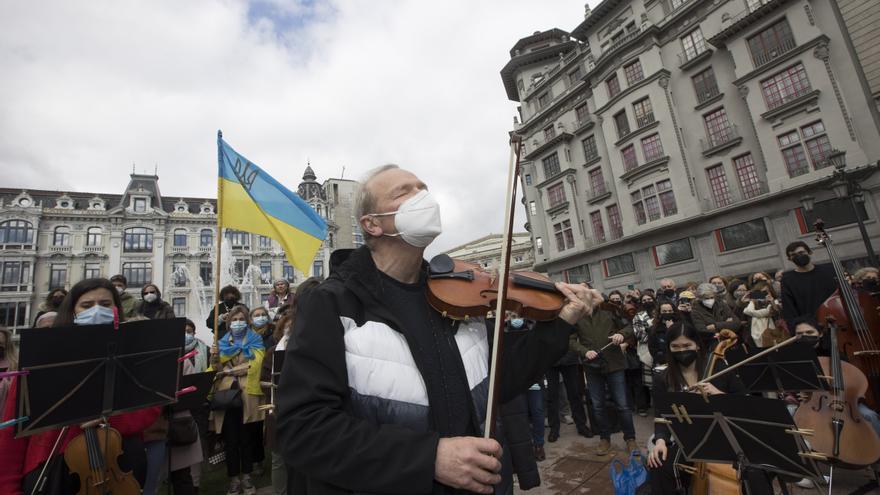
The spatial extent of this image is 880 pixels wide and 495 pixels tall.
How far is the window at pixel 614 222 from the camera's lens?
26.5 metres

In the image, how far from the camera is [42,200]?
1516 inches

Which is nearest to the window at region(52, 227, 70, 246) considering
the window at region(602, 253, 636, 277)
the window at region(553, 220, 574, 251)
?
the window at region(553, 220, 574, 251)

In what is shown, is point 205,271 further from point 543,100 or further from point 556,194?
point 543,100

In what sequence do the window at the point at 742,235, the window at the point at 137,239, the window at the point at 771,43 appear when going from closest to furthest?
the window at the point at 771,43 < the window at the point at 742,235 < the window at the point at 137,239

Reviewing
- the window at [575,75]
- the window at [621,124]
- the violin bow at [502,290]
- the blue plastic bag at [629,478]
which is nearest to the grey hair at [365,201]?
the violin bow at [502,290]

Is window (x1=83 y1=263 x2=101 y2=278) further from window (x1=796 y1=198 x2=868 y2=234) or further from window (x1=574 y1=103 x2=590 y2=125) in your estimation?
window (x1=796 y1=198 x2=868 y2=234)

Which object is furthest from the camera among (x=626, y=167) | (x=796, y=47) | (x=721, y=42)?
(x=626, y=167)

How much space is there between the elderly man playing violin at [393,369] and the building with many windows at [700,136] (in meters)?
10.6

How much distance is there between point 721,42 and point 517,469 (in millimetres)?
26166

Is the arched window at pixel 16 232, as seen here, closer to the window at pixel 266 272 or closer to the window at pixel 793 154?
the window at pixel 266 272

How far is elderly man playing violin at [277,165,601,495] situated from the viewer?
4.35 ft

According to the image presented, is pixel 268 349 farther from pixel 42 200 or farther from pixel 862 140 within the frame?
pixel 42 200

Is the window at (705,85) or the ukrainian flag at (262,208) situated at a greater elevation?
the window at (705,85)

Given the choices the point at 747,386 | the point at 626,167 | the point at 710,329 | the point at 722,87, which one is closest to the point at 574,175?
the point at 626,167
